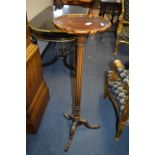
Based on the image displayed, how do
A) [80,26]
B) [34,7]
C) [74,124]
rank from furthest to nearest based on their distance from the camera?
[34,7] < [74,124] < [80,26]

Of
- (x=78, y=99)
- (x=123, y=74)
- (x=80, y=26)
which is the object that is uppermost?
(x=80, y=26)

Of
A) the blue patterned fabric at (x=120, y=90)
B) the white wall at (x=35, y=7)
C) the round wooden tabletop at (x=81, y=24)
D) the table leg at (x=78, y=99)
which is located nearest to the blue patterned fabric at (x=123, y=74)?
the blue patterned fabric at (x=120, y=90)

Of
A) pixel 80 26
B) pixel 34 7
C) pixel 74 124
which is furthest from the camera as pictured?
pixel 34 7

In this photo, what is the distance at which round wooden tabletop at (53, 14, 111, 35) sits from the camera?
1.18 meters

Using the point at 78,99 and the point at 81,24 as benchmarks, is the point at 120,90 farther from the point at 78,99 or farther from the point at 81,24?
the point at 81,24

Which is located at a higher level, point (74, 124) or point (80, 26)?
point (80, 26)

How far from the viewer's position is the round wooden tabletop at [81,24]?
1176 millimetres

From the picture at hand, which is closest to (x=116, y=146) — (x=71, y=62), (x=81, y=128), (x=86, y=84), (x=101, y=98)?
(x=81, y=128)

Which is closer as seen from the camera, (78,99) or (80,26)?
(80,26)

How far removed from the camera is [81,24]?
127cm

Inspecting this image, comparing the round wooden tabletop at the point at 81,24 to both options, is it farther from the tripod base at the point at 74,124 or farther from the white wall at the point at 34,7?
the white wall at the point at 34,7

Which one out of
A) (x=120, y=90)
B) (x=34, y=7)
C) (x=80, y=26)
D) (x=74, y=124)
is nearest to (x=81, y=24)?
(x=80, y=26)
